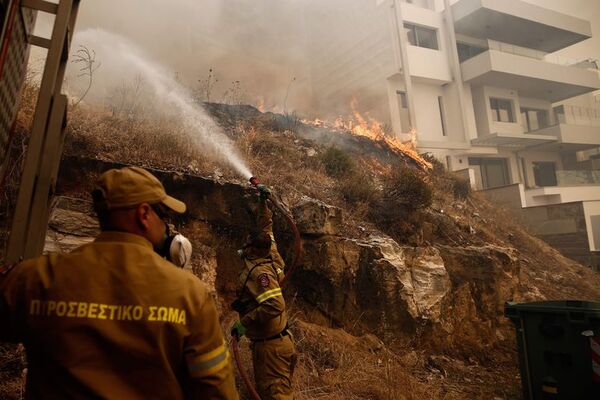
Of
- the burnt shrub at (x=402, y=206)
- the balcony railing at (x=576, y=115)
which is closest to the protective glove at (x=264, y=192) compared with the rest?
the burnt shrub at (x=402, y=206)

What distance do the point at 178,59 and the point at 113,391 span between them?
1268cm

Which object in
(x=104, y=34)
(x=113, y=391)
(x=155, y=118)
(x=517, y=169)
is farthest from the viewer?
(x=517, y=169)

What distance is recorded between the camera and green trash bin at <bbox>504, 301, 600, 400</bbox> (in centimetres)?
351

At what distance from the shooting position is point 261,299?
3.11 m

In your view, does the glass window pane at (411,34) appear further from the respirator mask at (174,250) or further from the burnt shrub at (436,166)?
the respirator mask at (174,250)

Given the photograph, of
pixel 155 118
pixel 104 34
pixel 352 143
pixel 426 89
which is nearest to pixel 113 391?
pixel 155 118

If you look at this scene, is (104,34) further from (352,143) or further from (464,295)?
(464,295)

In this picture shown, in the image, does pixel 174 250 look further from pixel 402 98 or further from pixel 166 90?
pixel 402 98

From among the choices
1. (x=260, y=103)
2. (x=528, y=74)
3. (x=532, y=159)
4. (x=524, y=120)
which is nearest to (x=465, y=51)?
(x=528, y=74)

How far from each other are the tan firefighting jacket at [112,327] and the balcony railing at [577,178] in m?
19.5

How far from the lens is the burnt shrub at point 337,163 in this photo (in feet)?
26.5

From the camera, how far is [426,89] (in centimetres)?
1652

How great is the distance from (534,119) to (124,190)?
24.6 m

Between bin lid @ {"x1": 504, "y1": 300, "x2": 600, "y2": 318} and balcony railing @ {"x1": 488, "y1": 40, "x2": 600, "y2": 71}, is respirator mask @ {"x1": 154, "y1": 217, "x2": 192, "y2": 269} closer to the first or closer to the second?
bin lid @ {"x1": 504, "y1": 300, "x2": 600, "y2": 318}
